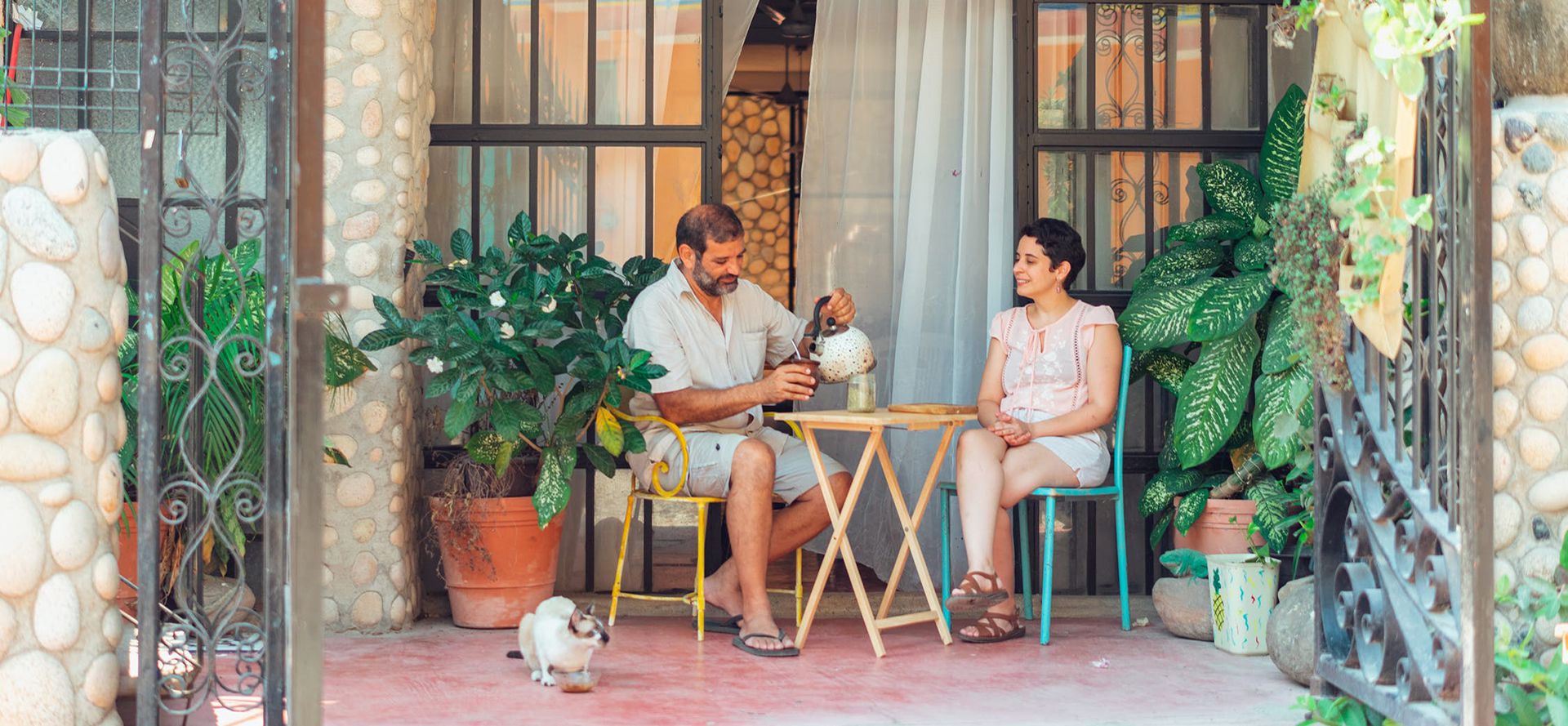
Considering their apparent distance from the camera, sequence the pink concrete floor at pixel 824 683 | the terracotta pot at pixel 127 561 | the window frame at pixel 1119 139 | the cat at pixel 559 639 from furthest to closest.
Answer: the window frame at pixel 1119 139, the terracotta pot at pixel 127 561, the cat at pixel 559 639, the pink concrete floor at pixel 824 683

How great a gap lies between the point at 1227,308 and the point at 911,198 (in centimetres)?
124

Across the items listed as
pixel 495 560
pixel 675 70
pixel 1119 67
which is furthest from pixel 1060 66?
pixel 495 560

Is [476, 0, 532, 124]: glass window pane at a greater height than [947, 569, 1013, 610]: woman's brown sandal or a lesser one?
greater

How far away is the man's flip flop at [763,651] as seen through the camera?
4.38 metres

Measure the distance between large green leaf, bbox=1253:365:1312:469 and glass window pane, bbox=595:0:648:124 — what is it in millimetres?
2350

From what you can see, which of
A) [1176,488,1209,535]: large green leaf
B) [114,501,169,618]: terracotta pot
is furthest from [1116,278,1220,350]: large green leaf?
[114,501,169,618]: terracotta pot

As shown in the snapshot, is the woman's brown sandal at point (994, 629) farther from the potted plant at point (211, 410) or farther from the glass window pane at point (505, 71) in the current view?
the glass window pane at point (505, 71)

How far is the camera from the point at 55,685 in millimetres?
2930

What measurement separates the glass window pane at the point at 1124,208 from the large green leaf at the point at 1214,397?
0.66 meters

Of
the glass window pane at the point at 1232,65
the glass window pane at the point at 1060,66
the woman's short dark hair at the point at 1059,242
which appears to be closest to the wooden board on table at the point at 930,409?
the woman's short dark hair at the point at 1059,242

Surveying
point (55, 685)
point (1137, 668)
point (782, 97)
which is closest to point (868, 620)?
point (1137, 668)

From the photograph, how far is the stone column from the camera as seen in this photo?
2.92 meters

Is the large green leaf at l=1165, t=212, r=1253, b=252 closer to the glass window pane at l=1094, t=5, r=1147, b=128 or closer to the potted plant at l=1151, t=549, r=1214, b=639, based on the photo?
the glass window pane at l=1094, t=5, r=1147, b=128

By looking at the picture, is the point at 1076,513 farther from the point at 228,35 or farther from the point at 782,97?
the point at 782,97
